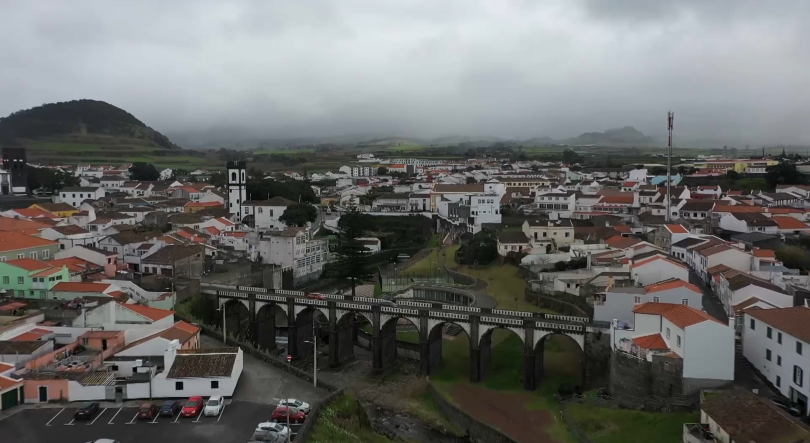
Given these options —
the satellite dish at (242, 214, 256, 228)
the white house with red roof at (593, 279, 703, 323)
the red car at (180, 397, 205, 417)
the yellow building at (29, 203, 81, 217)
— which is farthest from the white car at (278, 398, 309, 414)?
the satellite dish at (242, 214, 256, 228)

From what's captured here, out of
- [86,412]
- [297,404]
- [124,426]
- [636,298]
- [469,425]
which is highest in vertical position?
[636,298]

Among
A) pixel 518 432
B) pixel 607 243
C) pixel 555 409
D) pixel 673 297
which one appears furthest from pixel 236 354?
pixel 607 243

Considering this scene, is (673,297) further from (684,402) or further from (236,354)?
(236,354)

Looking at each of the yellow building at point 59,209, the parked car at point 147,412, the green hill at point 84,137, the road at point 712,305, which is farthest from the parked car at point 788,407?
the green hill at point 84,137

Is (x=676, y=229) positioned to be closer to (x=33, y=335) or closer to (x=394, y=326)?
(x=394, y=326)

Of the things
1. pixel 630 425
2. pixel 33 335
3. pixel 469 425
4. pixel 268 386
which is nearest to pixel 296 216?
pixel 33 335
